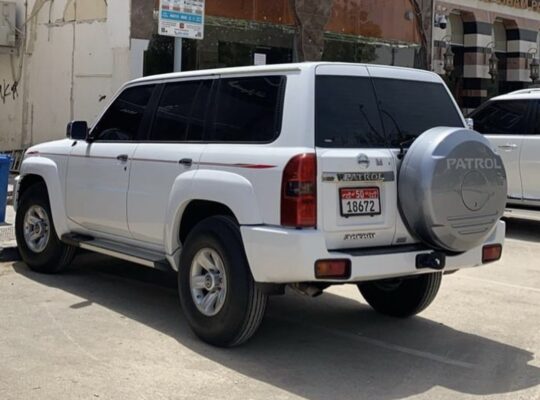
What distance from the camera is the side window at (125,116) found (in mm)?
6363

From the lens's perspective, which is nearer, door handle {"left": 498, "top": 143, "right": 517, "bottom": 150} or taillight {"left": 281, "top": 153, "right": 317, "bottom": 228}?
taillight {"left": 281, "top": 153, "right": 317, "bottom": 228}

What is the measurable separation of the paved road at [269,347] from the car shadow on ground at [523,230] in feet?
11.6

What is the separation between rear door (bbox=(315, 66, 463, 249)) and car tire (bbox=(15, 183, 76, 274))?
3475 mm

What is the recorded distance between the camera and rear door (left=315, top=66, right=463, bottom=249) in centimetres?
468

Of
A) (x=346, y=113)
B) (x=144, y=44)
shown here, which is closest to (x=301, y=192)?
(x=346, y=113)

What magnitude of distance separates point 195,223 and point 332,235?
1362 mm

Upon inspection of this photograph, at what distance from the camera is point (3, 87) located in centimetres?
1673

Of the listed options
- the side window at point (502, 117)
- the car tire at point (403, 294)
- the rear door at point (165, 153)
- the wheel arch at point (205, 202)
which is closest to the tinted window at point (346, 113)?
the wheel arch at point (205, 202)

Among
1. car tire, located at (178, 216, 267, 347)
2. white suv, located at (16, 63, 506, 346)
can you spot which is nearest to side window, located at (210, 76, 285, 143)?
white suv, located at (16, 63, 506, 346)

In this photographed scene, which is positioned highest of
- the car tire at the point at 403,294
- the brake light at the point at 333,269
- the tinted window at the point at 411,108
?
the tinted window at the point at 411,108

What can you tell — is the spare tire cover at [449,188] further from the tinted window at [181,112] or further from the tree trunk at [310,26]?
the tree trunk at [310,26]

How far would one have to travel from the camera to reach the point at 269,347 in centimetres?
534

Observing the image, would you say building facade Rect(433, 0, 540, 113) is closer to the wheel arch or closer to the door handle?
the door handle

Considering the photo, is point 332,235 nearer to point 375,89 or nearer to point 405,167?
point 405,167
